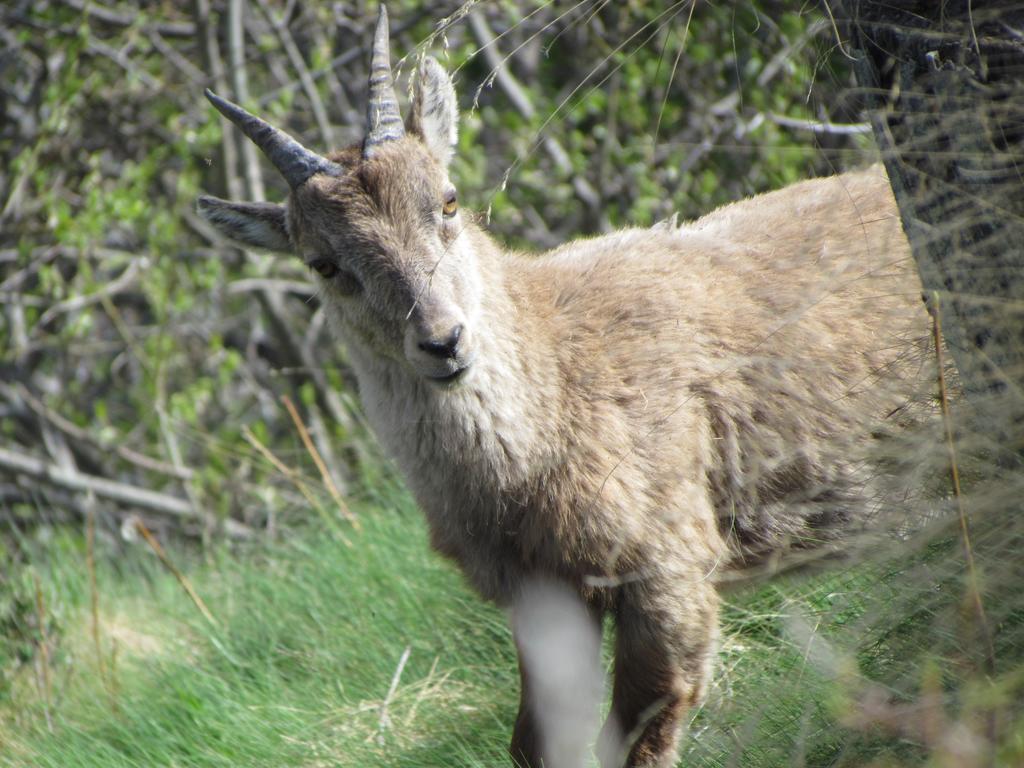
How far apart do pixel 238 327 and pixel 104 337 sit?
69.8 inches

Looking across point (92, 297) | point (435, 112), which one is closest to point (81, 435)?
point (92, 297)

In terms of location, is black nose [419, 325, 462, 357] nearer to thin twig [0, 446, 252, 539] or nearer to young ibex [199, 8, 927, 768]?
young ibex [199, 8, 927, 768]

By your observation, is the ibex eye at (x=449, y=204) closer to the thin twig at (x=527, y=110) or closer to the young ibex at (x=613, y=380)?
the young ibex at (x=613, y=380)

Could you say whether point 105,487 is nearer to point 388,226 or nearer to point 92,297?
point 92,297

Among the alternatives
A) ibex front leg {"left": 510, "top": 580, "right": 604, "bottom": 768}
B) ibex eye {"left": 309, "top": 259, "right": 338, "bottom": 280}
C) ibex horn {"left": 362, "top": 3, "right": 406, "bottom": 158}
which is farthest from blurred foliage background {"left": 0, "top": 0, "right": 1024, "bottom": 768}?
ibex eye {"left": 309, "top": 259, "right": 338, "bottom": 280}

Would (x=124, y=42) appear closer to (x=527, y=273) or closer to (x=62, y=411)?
(x=62, y=411)

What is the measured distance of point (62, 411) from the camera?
929 cm

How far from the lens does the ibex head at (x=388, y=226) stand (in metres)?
3.78

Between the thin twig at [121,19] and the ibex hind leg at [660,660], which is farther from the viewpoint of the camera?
the thin twig at [121,19]

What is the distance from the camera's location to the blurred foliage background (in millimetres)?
2760

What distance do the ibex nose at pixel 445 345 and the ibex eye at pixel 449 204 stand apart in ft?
2.09

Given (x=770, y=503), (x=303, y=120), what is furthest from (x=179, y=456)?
(x=770, y=503)

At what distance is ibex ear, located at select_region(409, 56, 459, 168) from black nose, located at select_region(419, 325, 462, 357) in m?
1.00

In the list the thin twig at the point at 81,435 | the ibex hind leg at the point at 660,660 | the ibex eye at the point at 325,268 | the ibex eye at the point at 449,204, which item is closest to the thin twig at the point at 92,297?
the thin twig at the point at 81,435
